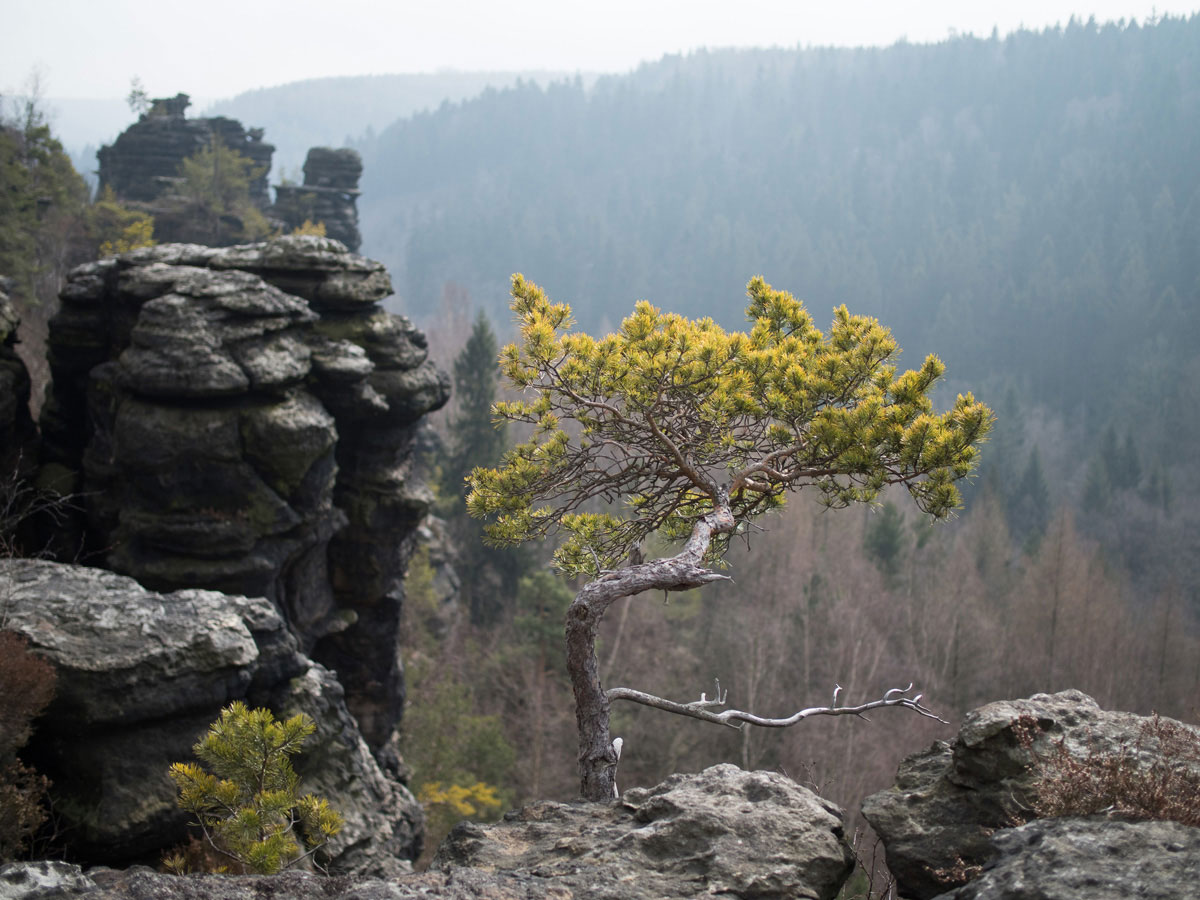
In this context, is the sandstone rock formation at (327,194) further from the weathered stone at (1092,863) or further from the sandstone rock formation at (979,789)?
the weathered stone at (1092,863)

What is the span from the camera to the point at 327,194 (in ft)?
188

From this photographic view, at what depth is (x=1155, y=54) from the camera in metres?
168

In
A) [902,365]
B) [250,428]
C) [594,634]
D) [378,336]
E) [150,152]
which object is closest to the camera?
[594,634]

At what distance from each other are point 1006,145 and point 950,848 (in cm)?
19138

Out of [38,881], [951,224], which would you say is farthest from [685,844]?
[951,224]

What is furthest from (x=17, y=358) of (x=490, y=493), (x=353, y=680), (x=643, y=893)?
(x=643, y=893)

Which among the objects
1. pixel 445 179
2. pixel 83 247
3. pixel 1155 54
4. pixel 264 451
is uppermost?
pixel 1155 54

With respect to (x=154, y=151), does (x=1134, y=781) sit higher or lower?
lower

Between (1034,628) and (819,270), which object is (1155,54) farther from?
(1034,628)

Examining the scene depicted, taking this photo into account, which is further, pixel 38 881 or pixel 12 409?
pixel 12 409

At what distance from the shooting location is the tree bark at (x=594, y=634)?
5.67 m

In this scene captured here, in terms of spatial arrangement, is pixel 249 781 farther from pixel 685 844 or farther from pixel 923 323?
pixel 923 323

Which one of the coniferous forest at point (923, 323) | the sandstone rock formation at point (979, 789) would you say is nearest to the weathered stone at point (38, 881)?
the sandstone rock formation at point (979, 789)

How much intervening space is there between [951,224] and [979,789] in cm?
16875
